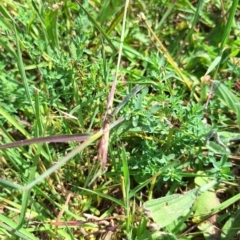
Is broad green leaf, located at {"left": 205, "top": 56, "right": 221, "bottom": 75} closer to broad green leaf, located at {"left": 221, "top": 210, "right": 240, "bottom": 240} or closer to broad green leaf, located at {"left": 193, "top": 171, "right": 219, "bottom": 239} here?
broad green leaf, located at {"left": 193, "top": 171, "right": 219, "bottom": 239}

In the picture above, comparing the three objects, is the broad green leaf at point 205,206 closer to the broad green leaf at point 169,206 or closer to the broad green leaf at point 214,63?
the broad green leaf at point 169,206

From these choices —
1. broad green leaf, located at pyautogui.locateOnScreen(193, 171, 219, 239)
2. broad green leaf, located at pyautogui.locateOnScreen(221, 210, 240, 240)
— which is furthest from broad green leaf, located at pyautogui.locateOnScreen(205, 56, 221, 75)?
broad green leaf, located at pyautogui.locateOnScreen(221, 210, 240, 240)

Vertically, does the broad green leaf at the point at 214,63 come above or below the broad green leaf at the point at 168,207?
above

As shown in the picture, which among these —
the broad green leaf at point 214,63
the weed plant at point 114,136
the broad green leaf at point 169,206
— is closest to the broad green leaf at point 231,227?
the weed plant at point 114,136

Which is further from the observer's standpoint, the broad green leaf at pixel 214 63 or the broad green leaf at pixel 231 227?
the broad green leaf at pixel 214 63

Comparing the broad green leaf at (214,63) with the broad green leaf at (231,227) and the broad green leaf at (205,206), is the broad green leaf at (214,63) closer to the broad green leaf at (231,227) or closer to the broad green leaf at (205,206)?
the broad green leaf at (205,206)

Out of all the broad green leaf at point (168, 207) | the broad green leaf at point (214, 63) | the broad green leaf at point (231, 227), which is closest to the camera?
the broad green leaf at point (168, 207)

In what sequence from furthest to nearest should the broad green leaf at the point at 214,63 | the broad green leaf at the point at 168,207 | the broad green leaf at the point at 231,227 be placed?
the broad green leaf at the point at 214,63
the broad green leaf at the point at 231,227
the broad green leaf at the point at 168,207

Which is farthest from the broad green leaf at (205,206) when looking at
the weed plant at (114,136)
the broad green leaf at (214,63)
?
the broad green leaf at (214,63)

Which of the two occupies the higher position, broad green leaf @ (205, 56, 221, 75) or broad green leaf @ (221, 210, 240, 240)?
broad green leaf @ (205, 56, 221, 75)

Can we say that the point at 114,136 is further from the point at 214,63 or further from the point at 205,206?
the point at 214,63

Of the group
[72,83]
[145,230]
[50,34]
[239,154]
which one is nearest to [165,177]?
[145,230]

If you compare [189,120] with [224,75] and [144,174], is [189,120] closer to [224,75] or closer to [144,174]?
[144,174]
